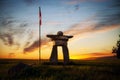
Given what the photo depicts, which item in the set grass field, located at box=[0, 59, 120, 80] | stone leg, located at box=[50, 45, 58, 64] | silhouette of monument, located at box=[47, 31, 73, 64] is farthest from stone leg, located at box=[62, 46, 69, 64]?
grass field, located at box=[0, 59, 120, 80]

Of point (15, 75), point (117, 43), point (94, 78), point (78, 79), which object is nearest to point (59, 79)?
point (78, 79)

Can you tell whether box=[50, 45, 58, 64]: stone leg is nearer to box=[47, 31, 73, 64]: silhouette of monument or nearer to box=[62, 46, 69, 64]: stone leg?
box=[47, 31, 73, 64]: silhouette of monument

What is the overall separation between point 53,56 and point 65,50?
1.56 metres

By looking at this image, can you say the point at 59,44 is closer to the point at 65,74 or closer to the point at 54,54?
the point at 54,54

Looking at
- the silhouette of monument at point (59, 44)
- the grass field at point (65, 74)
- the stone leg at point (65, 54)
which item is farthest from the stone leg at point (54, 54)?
the grass field at point (65, 74)

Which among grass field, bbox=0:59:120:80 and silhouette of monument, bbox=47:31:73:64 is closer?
grass field, bbox=0:59:120:80

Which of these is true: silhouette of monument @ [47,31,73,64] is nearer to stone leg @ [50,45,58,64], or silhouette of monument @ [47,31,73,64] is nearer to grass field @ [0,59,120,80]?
stone leg @ [50,45,58,64]

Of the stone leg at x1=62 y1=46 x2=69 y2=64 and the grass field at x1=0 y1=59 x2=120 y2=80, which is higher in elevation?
the stone leg at x1=62 y1=46 x2=69 y2=64

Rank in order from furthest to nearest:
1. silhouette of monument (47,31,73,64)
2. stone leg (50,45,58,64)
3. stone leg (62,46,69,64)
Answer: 1. stone leg (62,46,69,64)
2. stone leg (50,45,58,64)
3. silhouette of monument (47,31,73,64)

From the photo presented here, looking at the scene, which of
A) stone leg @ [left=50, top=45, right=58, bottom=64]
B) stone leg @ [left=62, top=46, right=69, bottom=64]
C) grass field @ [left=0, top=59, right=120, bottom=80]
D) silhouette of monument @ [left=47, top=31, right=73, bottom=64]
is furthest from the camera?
stone leg @ [left=62, top=46, right=69, bottom=64]

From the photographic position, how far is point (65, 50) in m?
29.6

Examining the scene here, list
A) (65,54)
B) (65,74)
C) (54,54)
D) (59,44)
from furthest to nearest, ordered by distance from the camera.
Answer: (65,54), (54,54), (59,44), (65,74)


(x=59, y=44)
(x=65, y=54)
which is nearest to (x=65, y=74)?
(x=59, y=44)

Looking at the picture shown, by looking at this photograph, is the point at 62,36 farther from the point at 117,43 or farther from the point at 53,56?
the point at 117,43
